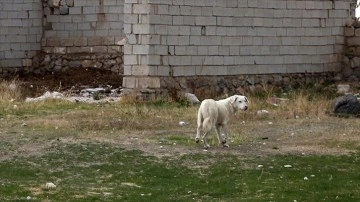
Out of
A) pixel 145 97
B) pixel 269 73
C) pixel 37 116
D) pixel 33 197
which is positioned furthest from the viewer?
pixel 269 73

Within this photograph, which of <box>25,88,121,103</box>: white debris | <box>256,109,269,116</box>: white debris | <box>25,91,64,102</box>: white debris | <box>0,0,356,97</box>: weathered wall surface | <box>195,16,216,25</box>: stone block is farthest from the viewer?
<box>195,16,216,25</box>: stone block

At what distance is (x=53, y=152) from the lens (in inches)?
604

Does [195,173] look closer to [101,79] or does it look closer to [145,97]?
[145,97]

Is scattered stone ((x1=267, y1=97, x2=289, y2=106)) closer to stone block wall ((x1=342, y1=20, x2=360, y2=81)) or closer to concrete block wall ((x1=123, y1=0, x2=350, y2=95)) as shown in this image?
concrete block wall ((x1=123, y1=0, x2=350, y2=95))

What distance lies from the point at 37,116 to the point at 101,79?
7.38 m

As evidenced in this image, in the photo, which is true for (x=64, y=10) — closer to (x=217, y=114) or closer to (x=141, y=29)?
(x=141, y=29)

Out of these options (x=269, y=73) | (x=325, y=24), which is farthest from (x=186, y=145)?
(x=325, y=24)

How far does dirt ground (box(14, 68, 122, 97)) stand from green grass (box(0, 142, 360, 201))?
33.6 feet

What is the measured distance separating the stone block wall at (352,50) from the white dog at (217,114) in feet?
40.2

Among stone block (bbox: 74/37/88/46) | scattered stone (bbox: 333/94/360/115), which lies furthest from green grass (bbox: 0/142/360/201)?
stone block (bbox: 74/37/88/46)

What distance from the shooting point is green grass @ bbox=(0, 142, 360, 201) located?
40.4 feet

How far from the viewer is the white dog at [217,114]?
15.7m

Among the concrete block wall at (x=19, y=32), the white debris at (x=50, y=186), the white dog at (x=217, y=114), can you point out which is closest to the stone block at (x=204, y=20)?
the concrete block wall at (x=19, y=32)

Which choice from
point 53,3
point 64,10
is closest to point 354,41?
point 64,10
